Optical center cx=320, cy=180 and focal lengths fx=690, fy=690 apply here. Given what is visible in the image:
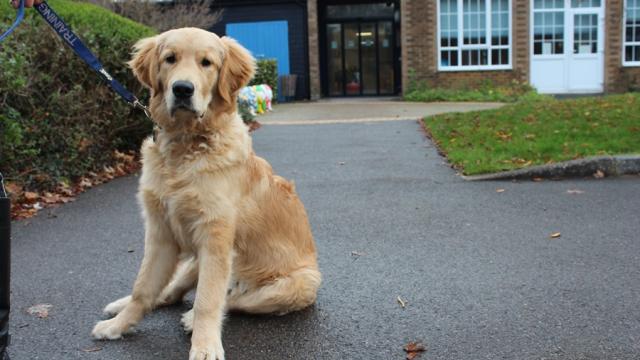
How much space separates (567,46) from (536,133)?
13.7 metres

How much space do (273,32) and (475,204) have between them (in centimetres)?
1818

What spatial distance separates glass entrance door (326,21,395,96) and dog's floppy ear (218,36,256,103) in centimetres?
2164

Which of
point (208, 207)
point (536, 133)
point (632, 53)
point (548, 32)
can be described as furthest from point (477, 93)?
point (208, 207)

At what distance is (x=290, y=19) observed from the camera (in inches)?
960

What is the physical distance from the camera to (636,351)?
11.7 ft

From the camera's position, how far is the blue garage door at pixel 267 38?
24438 millimetres

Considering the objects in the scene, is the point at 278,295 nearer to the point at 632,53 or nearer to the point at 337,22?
the point at 337,22

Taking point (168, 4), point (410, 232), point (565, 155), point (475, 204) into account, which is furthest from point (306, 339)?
point (168, 4)

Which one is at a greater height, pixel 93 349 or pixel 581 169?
pixel 581 169

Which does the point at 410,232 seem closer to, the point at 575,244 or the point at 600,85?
the point at 575,244

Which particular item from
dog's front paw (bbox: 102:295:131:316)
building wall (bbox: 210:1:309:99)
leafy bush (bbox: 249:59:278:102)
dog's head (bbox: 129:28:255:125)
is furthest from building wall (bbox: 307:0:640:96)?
dog's front paw (bbox: 102:295:131:316)

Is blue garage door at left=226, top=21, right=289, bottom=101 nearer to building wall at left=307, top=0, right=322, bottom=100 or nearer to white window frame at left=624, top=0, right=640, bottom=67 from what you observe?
building wall at left=307, top=0, right=322, bottom=100

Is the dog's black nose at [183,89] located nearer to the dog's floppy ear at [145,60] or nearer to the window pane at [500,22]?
the dog's floppy ear at [145,60]

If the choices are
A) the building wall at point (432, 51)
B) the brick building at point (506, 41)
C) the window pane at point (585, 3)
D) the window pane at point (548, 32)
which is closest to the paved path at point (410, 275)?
the building wall at point (432, 51)
